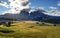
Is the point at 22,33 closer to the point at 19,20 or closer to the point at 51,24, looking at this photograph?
the point at 19,20

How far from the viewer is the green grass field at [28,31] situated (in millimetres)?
4004

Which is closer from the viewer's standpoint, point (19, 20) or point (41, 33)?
point (41, 33)

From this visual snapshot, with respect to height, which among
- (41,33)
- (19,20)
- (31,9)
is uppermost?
(31,9)

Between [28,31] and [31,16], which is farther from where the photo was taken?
[31,16]

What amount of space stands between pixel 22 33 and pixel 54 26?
837 millimetres

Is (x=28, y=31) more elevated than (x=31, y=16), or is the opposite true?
(x=31, y=16)

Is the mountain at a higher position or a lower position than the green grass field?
higher

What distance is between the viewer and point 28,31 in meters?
4.10

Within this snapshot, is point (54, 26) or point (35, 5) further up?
point (35, 5)

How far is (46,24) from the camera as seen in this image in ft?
13.6

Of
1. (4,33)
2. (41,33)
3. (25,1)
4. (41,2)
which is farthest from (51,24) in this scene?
(4,33)

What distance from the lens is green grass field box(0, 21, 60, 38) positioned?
4.00 m

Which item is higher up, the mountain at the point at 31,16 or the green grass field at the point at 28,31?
the mountain at the point at 31,16

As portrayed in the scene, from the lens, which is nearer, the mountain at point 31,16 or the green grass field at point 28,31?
the green grass field at point 28,31
